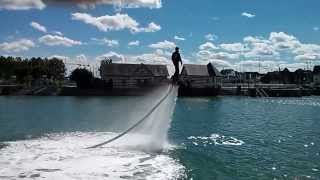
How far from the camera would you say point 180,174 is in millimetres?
24297

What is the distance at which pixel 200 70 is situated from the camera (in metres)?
173

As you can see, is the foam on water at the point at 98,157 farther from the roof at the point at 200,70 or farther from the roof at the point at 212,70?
the roof at the point at 212,70

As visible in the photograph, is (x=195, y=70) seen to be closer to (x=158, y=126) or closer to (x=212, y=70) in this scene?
(x=212, y=70)

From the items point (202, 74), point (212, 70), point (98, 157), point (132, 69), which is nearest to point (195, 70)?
point (202, 74)

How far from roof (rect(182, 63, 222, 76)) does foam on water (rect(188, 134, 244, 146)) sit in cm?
12330

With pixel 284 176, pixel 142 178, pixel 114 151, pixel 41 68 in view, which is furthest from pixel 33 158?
pixel 41 68

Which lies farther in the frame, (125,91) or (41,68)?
(41,68)

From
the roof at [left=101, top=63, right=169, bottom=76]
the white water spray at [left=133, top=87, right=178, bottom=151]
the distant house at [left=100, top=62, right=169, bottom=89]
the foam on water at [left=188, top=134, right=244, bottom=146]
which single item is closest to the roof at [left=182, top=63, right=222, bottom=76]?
the distant house at [left=100, top=62, right=169, bottom=89]

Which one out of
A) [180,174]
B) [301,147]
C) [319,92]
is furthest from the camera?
[319,92]

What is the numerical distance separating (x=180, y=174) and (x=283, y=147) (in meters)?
13.7

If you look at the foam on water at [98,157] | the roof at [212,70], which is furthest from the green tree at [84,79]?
the foam on water at [98,157]

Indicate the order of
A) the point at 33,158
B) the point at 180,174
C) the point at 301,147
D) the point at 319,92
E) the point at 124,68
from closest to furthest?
1. the point at 180,174
2. the point at 33,158
3. the point at 301,147
4. the point at 124,68
5. the point at 319,92

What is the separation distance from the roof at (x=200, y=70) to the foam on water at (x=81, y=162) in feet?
438

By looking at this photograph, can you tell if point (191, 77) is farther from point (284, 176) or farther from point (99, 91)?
point (284, 176)
